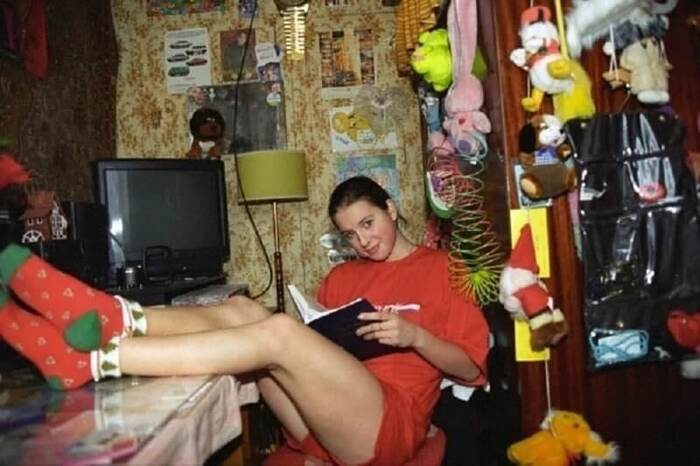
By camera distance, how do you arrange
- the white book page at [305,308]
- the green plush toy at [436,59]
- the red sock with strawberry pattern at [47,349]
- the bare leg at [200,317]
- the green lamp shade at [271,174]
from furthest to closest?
the green lamp shade at [271,174]
the green plush toy at [436,59]
the white book page at [305,308]
the bare leg at [200,317]
the red sock with strawberry pattern at [47,349]

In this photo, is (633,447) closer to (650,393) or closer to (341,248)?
(650,393)

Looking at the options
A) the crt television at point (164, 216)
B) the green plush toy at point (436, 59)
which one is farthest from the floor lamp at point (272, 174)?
the green plush toy at point (436, 59)

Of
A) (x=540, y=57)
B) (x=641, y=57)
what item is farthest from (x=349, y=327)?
(x=641, y=57)

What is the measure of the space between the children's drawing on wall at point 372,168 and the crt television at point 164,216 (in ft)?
1.94

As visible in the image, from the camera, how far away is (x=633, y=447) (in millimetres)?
1418

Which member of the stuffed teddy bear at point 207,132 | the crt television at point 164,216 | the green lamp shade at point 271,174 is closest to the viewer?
the crt television at point 164,216

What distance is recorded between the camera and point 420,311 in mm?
1654

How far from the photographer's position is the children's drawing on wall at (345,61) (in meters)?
2.83

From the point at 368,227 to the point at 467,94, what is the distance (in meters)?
0.49

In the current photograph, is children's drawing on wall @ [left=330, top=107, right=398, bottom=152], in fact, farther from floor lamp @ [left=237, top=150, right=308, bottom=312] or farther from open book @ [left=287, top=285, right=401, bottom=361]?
open book @ [left=287, top=285, right=401, bottom=361]

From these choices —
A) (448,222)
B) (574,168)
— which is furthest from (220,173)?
(574,168)

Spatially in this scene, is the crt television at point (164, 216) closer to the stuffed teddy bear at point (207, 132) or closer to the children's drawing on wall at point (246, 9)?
the stuffed teddy bear at point (207, 132)

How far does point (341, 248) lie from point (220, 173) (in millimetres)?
684

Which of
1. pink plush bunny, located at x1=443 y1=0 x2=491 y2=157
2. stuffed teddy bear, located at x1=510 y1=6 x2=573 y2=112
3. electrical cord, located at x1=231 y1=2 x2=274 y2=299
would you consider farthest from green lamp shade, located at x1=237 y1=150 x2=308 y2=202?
stuffed teddy bear, located at x1=510 y1=6 x2=573 y2=112
